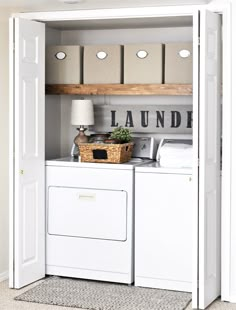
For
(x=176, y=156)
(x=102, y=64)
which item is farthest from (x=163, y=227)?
(x=102, y=64)

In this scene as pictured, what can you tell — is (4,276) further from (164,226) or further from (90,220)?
(164,226)

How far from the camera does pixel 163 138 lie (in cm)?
573

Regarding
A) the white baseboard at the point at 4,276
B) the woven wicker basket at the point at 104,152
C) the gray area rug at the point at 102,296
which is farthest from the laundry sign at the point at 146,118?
the white baseboard at the point at 4,276

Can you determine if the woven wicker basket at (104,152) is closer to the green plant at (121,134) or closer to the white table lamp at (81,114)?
the green plant at (121,134)

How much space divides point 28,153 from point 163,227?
3.82 ft

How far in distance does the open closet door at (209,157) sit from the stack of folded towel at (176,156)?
0.31 meters

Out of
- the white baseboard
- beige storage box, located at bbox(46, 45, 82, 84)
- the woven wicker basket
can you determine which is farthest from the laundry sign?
the white baseboard

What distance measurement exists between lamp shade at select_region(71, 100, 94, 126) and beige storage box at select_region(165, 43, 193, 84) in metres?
0.73

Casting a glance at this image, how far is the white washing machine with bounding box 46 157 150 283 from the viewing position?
17.3 ft

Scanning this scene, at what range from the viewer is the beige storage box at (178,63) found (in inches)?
206
